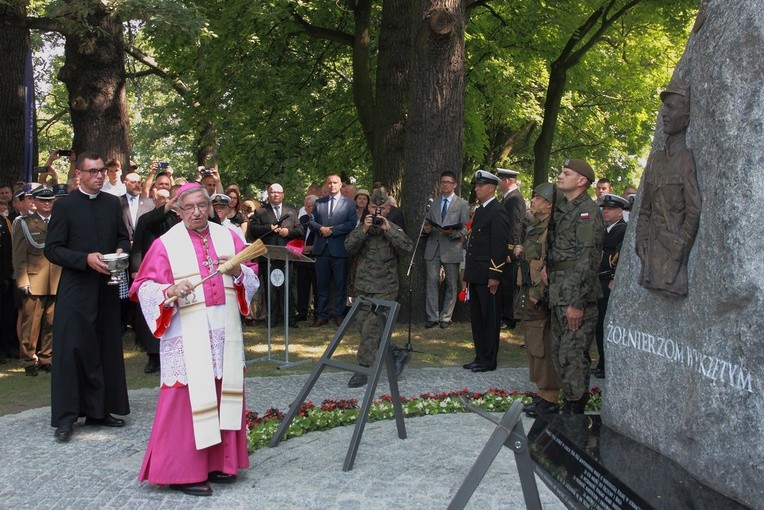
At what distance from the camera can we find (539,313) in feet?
26.9

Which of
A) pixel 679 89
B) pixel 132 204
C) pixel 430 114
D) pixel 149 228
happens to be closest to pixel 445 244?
pixel 430 114

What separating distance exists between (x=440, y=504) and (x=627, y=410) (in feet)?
4.63

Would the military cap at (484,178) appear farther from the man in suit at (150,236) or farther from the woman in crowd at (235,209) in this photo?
the woman in crowd at (235,209)

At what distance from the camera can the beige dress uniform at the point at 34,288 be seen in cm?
1022

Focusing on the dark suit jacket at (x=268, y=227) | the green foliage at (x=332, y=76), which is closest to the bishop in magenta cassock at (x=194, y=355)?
the dark suit jacket at (x=268, y=227)

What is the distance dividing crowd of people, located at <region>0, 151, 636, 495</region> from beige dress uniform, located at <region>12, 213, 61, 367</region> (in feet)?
0.05

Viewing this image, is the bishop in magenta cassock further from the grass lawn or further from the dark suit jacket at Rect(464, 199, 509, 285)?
the dark suit jacket at Rect(464, 199, 509, 285)

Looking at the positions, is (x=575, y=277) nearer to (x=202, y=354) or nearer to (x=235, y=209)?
(x=202, y=354)

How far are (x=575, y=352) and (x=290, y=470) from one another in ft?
8.71

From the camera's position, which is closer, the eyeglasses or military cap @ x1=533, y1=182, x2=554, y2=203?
the eyeglasses

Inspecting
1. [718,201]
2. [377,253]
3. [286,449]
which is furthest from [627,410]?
[377,253]

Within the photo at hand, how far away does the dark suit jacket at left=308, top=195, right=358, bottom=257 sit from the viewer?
519 inches

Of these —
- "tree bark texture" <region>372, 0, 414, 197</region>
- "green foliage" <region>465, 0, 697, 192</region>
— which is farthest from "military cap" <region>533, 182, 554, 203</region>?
"green foliage" <region>465, 0, 697, 192</region>

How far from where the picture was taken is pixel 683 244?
211 inches
